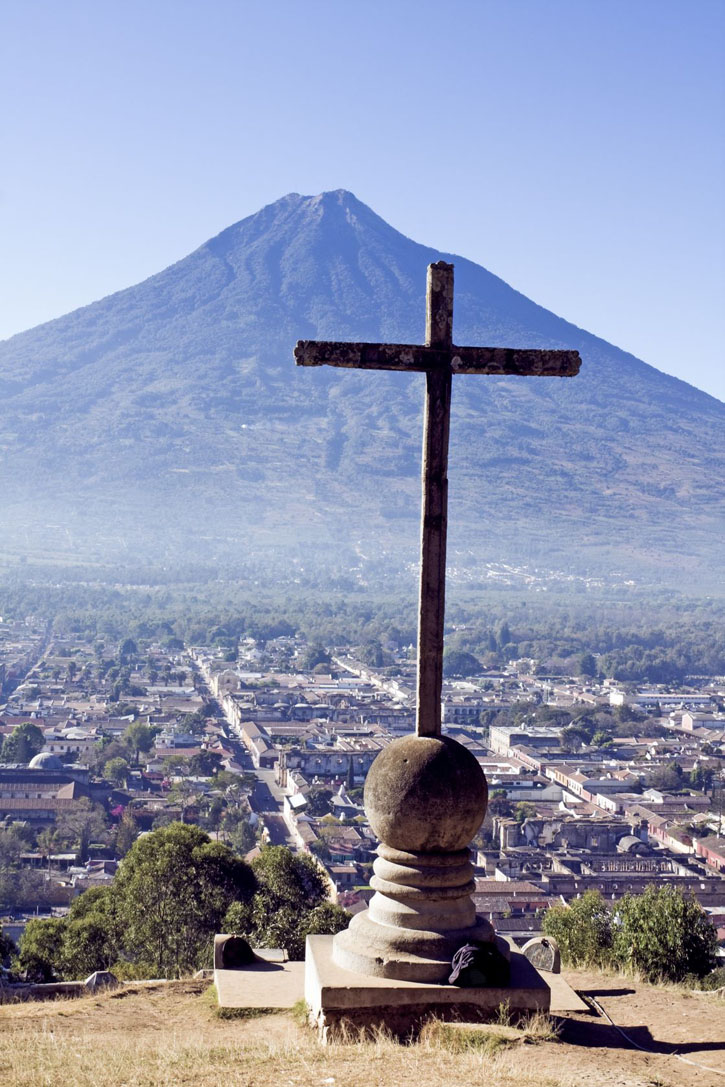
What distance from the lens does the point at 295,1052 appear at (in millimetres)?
7684

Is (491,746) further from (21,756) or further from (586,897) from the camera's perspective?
(586,897)

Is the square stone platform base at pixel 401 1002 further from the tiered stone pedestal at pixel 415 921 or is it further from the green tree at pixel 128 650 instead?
the green tree at pixel 128 650

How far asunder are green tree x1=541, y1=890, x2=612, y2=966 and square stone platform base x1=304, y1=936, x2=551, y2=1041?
143 inches

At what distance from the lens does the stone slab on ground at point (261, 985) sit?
903cm

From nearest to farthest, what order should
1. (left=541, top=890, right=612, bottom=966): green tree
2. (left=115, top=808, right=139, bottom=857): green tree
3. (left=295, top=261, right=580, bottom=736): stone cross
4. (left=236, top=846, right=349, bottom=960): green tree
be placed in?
(left=295, top=261, right=580, bottom=736): stone cross, (left=541, top=890, right=612, bottom=966): green tree, (left=236, top=846, right=349, bottom=960): green tree, (left=115, top=808, right=139, bottom=857): green tree

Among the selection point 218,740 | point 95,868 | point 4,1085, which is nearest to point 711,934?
point 4,1085

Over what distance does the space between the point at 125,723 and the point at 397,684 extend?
947 inches

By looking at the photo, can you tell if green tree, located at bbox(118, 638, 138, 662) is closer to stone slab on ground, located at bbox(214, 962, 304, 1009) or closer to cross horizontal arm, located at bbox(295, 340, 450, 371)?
stone slab on ground, located at bbox(214, 962, 304, 1009)

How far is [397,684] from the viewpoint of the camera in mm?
91562

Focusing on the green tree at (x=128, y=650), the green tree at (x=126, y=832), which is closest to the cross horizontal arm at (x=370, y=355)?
the green tree at (x=126, y=832)

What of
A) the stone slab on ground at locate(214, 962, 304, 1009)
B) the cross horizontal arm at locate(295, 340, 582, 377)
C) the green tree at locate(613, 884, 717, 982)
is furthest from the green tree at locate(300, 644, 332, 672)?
the cross horizontal arm at locate(295, 340, 582, 377)

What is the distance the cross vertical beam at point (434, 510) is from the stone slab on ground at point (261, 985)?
1900 millimetres

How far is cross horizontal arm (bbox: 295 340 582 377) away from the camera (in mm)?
9078

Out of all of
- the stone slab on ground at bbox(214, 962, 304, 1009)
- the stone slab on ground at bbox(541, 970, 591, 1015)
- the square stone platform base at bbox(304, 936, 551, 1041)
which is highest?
the square stone platform base at bbox(304, 936, 551, 1041)
